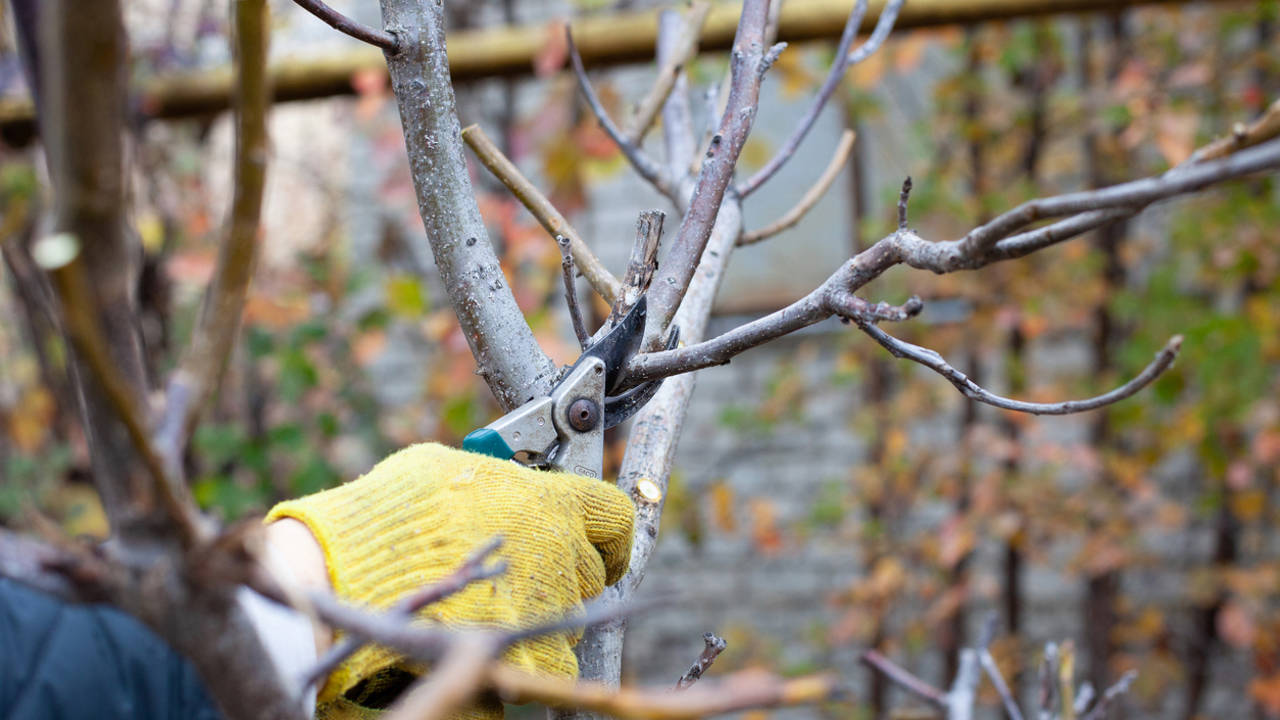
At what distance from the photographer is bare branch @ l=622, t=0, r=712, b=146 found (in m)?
1.22

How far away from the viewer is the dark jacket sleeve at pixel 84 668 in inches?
31.4

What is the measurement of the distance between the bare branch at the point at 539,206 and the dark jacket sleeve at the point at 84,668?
1.77 feet

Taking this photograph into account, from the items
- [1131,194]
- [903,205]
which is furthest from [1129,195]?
[903,205]

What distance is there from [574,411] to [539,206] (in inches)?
9.9

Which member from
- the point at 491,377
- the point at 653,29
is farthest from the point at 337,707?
the point at 653,29

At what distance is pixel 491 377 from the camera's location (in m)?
0.95

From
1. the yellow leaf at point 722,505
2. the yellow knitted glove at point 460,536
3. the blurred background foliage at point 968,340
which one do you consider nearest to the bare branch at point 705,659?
the yellow knitted glove at point 460,536

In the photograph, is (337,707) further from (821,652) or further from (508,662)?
(821,652)

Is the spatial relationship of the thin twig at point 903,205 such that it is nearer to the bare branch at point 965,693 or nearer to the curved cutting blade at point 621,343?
the curved cutting blade at point 621,343

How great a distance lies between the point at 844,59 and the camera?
Answer: 3.79ft

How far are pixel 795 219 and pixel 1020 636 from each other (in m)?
2.61

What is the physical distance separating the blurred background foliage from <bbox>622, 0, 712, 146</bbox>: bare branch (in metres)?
1.11

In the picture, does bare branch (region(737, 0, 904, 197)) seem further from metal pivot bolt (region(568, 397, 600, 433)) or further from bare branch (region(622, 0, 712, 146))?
metal pivot bolt (region(568, 397, 600, 433))

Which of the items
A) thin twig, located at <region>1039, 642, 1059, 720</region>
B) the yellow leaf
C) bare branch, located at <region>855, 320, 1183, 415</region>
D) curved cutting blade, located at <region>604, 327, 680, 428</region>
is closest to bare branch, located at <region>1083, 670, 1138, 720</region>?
thin twig, located at <region>1039, 642, 1059, 720</region>
